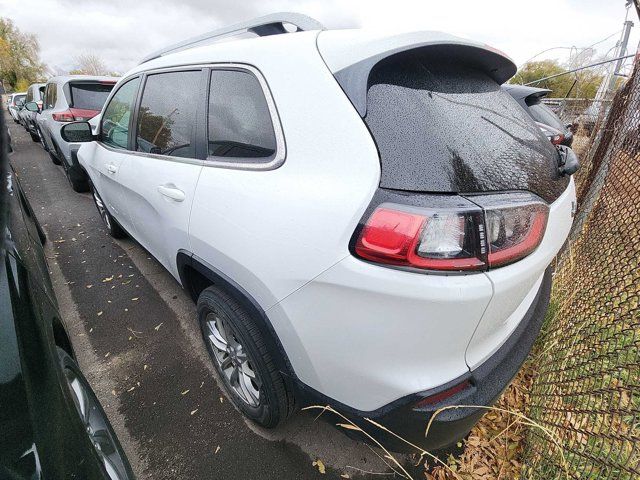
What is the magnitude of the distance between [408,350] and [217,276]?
0.96 meters

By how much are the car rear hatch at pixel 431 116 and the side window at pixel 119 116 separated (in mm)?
2016

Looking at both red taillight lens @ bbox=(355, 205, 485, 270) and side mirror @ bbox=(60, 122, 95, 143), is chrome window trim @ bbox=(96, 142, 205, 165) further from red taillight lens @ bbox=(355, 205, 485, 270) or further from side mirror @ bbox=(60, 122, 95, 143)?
red taillight lens @ bbox=(355, 205, 485, 270)

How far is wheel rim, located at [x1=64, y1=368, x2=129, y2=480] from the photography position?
3.30 feet

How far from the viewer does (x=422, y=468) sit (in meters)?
1.67

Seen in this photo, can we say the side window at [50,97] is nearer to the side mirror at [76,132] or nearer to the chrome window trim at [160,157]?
the side mirror at [76,132]

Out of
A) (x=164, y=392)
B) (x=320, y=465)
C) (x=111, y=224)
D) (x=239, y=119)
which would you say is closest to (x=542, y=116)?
(x=239, y=119)

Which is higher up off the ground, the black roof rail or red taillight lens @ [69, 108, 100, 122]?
the black roof rail

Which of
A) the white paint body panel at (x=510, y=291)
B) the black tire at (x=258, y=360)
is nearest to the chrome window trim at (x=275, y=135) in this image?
the black tire at (x=258, y=360)

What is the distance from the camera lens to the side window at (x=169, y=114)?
1812 millimetres

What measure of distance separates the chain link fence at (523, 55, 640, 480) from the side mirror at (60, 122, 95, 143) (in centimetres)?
405

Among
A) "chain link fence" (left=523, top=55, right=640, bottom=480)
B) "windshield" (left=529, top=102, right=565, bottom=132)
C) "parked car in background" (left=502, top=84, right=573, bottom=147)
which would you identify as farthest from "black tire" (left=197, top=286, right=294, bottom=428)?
"windshield" (left=529, top=102, right=565, bottom=132)

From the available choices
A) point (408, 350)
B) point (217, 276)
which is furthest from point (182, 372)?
point (408, 350)

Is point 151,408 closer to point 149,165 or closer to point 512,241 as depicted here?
point 149,165

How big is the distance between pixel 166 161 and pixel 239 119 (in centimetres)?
70
